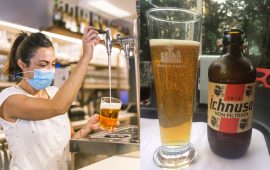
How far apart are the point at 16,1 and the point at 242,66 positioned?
74 centimetres

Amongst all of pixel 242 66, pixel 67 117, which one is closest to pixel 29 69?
pixel 67 117

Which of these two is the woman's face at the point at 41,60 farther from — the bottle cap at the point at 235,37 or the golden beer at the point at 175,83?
the bottle cap at the point at 235,37

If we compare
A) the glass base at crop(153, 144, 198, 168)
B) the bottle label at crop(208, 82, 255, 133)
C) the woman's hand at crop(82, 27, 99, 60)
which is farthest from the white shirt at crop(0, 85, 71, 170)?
the bottle label at crop(208, 82, 255, 133)

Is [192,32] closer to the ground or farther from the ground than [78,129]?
farther from the ground

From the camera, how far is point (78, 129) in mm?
700

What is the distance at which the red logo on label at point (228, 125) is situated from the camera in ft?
1.56

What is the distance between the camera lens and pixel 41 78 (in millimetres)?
601

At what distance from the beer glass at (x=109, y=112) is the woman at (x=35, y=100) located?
0.07m

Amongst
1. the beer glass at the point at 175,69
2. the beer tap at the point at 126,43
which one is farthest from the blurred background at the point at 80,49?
the beer glass at the point at 175,69

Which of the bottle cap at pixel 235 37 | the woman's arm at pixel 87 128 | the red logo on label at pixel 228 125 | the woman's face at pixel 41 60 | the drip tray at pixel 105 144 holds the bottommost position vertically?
the drip tray at pixel 105 144

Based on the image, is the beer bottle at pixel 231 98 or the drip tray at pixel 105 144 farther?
the drip tray at pixel 105 144

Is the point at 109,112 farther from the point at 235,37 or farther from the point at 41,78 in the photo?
the point at 235,37

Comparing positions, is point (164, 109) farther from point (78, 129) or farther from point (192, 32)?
point (78, 129)

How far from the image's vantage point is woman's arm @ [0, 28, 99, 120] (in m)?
0.58
